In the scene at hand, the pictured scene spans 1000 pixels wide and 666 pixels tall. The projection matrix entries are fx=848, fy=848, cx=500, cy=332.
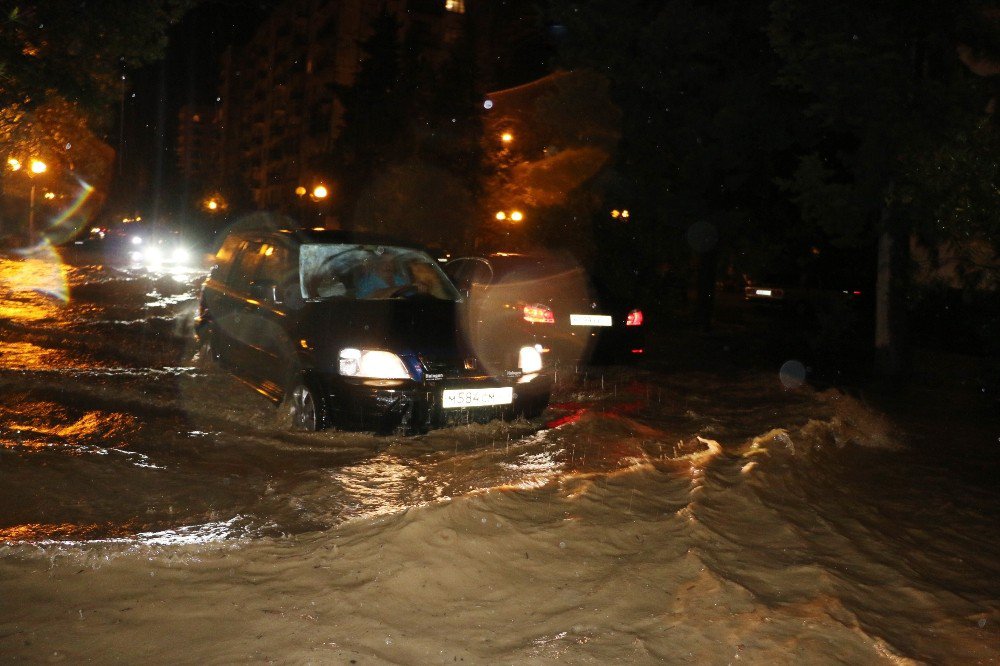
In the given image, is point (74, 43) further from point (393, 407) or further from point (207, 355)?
point (393, 407)

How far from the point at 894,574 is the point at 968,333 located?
13752 mm

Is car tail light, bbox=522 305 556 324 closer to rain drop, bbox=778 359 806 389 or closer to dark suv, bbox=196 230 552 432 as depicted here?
dark suv, bbox=196 230 552 432

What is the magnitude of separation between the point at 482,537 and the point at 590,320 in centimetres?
649

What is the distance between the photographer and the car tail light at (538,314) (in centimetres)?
1049

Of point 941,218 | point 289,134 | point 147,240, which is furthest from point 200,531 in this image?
point 289,134

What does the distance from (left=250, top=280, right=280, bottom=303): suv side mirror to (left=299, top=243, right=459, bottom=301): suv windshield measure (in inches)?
12.1

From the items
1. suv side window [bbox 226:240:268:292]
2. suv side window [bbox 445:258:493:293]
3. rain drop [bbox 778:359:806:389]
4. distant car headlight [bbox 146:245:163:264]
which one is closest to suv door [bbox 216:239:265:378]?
suv side window [bbox 226:240:268:292]

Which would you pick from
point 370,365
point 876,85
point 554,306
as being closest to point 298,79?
point 876,85

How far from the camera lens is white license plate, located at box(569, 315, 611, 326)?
1092 centimetres

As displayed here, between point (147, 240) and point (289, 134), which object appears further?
point (289, 134)

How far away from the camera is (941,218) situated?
8578 mm

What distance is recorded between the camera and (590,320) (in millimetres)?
11102

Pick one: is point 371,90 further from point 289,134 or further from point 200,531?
point 200,531

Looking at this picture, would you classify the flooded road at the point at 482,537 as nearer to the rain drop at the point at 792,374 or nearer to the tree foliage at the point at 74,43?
the rain drop at the point at 792,374
